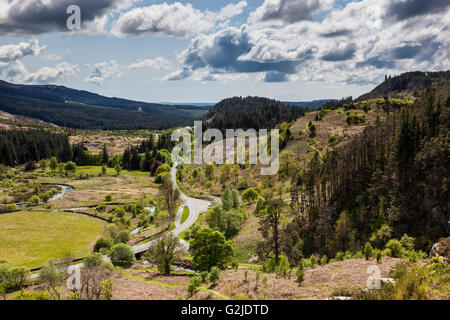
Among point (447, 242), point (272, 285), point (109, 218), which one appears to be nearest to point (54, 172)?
point (109, 218)

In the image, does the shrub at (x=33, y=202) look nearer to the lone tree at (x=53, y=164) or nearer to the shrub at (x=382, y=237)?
the lone tree at (x=53, y=164)

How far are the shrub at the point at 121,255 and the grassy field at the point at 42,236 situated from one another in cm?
1157

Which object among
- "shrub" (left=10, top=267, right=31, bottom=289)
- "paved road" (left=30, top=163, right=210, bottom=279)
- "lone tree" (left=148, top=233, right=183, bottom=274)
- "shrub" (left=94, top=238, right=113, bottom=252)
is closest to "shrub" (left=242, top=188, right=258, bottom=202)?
"paved road" (left=30, top=163, right=210, bottom=279)

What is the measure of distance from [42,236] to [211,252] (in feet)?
178

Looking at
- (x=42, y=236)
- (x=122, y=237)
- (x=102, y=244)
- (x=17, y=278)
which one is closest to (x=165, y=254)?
(x=17, y=278)

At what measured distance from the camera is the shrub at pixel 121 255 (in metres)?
53.0

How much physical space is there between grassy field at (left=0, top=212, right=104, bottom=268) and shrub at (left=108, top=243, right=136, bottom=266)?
11566mm

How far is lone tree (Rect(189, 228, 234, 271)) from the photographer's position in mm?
43281

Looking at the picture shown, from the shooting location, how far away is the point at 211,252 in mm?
44094

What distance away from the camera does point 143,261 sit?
59.2 meters

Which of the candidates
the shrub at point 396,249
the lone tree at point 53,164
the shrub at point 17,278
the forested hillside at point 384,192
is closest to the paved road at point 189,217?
the shrub at point 17,278

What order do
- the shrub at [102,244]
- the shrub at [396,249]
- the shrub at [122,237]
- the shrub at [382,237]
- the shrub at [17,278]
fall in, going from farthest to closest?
the shrub at [122,237] < the shrub at [102,244] < the shrub at [17,278] < the shrub at [382,237] < the shrub at [396,249]

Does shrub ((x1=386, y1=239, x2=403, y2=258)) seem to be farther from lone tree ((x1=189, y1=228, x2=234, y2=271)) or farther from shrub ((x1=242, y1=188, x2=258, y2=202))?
shrub ((x1=242, y1=188, x2=258, y2=202))
